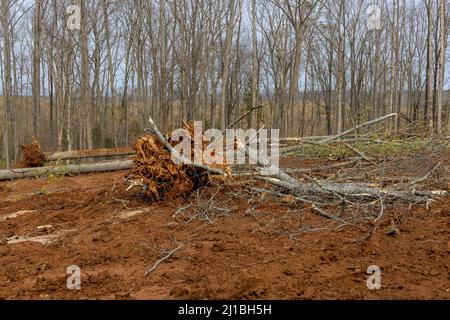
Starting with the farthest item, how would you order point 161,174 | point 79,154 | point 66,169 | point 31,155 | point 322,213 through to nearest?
point 79,154 → point 31,155 → point 66,169 → point 161,174 → point 322,213

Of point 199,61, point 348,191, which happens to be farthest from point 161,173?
point 199,61

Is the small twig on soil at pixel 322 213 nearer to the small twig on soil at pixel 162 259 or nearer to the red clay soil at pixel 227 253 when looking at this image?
the red clay soil at pixel 227 253

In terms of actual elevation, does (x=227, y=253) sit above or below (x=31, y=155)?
below

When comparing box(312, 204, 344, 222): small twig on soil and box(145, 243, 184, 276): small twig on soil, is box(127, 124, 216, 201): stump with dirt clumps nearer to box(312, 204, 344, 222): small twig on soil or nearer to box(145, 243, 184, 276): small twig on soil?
box(312, 204, 344, 222): small twig on soil

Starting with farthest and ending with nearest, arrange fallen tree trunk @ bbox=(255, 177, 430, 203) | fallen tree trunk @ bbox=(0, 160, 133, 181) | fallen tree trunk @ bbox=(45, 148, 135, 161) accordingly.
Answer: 1. fallen tree trunk @ bbox=(45, 148, 135, 161)
2. fallen tree trunk @ bbox=(0, 160, 133, 181)
3. fallen tree trunk @ bbox=(255, 177, 430, 203)

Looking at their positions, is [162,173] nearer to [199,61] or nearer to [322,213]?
[322,213]

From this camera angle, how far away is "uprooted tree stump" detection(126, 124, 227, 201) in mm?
5688

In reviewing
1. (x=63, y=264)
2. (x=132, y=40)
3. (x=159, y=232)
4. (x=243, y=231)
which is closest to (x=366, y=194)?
(x=243, y=231)

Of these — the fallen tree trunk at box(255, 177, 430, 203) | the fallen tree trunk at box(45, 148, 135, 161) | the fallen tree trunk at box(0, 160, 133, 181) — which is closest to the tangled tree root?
the fallen tree trunk at box(45, 148, 135, 161)

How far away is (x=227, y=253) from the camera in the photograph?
3531 mm

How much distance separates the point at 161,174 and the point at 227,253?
2378 millimetres

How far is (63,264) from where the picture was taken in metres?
3.57

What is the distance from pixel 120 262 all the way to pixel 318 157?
557cm
